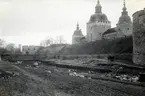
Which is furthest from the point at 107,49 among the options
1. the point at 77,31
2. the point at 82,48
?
the point at 77,31

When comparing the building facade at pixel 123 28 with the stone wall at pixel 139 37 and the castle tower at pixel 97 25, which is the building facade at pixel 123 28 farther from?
the stone wall at pixel 139 37

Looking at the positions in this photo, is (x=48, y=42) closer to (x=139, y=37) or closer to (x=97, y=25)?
(x=97, y=25)

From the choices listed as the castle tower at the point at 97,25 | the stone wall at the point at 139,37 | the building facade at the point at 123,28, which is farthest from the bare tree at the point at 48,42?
the stone wall at the point at 139,37

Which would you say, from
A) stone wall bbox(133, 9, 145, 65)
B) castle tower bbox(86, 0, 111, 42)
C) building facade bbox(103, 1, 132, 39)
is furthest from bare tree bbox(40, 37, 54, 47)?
stone wall bbox(133, 9, 145, 65)

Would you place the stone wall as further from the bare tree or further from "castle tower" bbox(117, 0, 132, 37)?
the bare tree

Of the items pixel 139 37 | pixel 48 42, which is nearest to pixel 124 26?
pixel 139 37

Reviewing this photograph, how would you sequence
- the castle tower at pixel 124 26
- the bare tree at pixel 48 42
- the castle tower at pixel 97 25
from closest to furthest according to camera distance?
the castle tower at pixel 124 26 < the castle tower at pixel 97 25 < the bare tree at pixel 48 42
